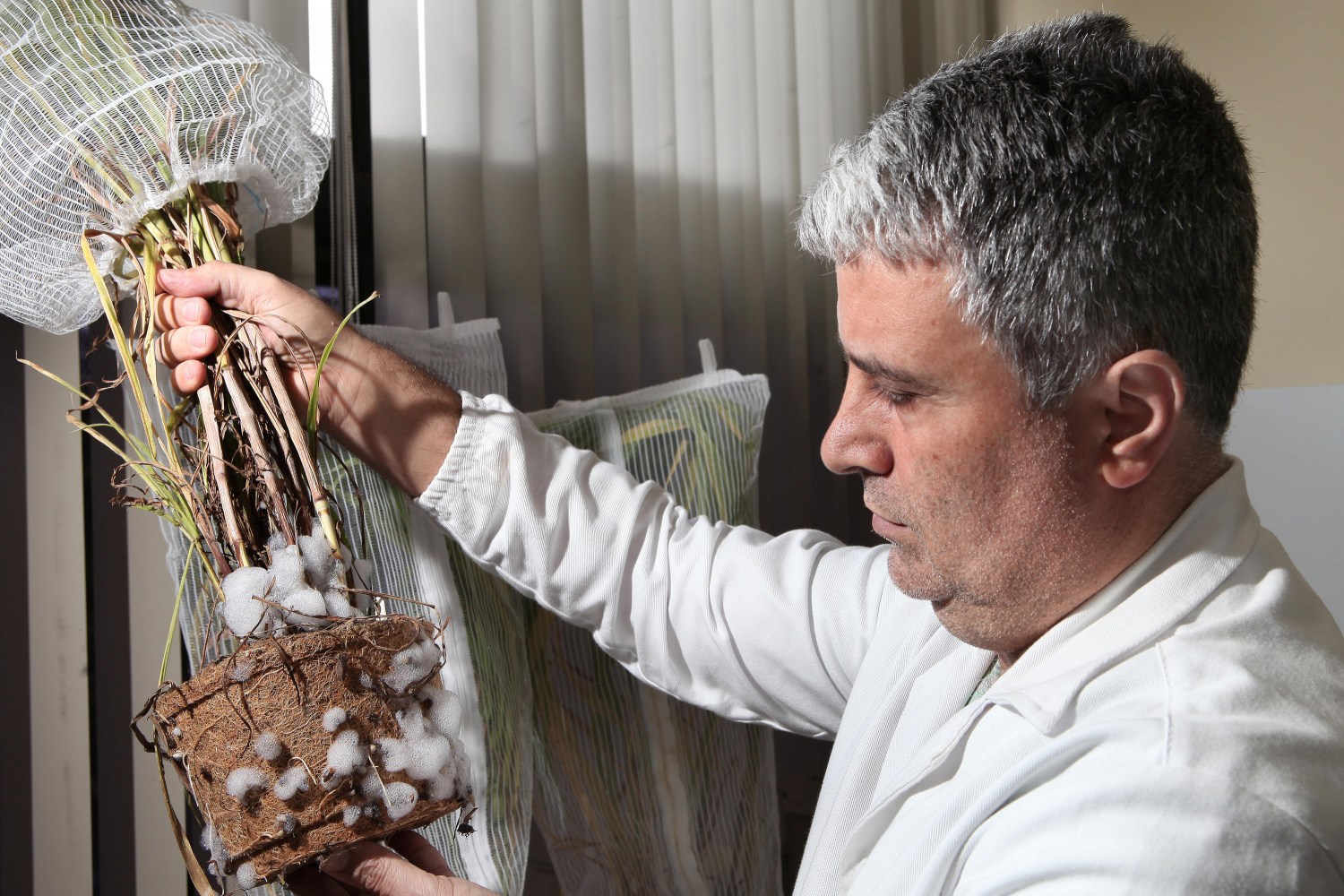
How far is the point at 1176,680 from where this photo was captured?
646 mm

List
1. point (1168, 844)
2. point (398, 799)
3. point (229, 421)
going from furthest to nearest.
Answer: point (229, 421) < point (398, 799) < point (1168, 844)

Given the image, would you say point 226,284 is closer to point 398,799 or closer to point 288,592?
point 288,592

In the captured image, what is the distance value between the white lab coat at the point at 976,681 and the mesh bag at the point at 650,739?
96 millimetres

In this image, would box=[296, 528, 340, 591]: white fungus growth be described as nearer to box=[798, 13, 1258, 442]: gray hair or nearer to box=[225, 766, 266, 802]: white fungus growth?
box=[225, 766, 266, 802]: white fungus growth

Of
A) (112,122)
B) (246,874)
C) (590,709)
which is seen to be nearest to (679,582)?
(590,709)

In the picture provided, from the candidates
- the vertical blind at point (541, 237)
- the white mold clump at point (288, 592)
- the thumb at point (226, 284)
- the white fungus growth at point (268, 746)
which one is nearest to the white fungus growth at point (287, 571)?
the white mold clump at point (288, 592)

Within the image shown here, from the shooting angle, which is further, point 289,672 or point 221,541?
point 221,541

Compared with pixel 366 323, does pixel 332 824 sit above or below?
below

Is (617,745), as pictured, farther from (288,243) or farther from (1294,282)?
(1294,282)

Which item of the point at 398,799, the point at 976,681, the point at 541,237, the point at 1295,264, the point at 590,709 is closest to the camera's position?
the point at 398,799

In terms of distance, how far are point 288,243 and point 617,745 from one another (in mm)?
662

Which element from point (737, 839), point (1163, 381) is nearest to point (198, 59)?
point (1163, 381)

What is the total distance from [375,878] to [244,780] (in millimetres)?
143

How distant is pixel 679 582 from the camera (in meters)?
1.08
